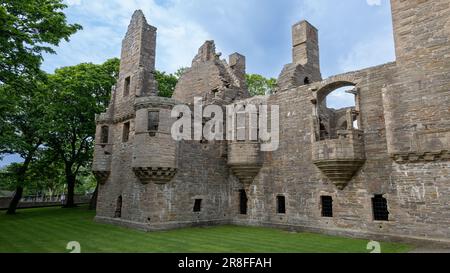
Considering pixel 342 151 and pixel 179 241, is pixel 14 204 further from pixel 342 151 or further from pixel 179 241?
pixel 342 151

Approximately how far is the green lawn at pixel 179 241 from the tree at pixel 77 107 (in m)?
11.5

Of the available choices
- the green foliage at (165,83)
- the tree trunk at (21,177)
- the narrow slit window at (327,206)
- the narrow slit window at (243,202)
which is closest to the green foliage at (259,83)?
the green foliage at (165,83)

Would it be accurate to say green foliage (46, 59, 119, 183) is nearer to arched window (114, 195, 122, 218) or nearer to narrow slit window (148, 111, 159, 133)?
arched window (114, 195, 122, 218)

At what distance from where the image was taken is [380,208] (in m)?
13.3

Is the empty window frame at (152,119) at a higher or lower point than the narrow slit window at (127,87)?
lower

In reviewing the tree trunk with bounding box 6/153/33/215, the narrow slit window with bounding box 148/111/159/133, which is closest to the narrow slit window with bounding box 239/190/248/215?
the narrow slit window with bounding box 148/111/159/133

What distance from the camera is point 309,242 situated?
12.4 m

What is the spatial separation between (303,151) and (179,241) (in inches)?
304

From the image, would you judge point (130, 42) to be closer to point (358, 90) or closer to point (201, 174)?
point (201, 174)

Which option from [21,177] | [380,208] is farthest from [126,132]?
[380,208]

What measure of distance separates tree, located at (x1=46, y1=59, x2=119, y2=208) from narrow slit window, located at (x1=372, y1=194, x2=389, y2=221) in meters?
22.2

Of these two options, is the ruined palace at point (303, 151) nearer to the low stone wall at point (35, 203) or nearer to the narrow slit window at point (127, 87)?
the narrow slit window at point (127, 87)

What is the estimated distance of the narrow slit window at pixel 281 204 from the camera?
16.7 metres

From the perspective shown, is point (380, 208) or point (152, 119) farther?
point (152, 119)
